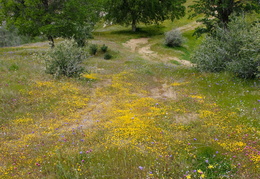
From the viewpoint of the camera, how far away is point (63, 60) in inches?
671

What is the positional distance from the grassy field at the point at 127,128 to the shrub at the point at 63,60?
90cm

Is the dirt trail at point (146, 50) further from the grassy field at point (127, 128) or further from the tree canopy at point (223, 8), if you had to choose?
the grassy field at point (127, 128)

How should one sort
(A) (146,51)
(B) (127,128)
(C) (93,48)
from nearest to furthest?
(B) (127,128) → (C) (93,48) → (A) (146,51)

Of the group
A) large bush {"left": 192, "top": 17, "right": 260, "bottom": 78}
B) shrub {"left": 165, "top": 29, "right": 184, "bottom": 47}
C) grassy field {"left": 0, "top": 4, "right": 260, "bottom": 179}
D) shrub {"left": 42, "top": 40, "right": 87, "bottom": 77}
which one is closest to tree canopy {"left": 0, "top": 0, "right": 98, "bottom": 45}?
shrub {"left": 42, "top": 40, "right": 87, "bottom": 77}

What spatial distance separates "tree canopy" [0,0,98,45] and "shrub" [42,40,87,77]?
10400 millimetres

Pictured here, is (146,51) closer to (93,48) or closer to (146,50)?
(146,50)

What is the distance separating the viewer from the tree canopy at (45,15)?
25.7 m

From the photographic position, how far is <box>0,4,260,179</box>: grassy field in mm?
6207

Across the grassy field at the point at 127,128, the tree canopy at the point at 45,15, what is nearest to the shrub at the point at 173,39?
the tree canopy at the point at 45,15

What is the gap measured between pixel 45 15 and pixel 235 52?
22.5m

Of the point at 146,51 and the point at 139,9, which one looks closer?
the point at 146,51

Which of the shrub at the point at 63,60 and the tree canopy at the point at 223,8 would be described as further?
the tree canopy at the point at 223,8

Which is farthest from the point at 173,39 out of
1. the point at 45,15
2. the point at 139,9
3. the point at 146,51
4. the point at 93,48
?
the point at 45,15

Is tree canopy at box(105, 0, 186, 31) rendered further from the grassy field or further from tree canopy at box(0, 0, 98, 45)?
the grassy field
